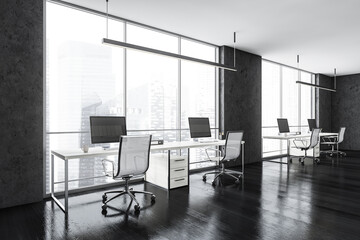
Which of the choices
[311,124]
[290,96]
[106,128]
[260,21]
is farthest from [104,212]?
[311,124]

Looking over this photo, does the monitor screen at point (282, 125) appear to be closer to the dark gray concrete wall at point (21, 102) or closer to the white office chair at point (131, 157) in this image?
the white office chair at point (131, 157)

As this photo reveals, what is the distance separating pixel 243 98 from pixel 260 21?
100 inches

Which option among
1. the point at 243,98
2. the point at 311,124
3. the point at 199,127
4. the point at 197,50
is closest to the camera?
the point at 199,127

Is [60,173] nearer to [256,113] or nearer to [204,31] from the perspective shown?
[204,31]

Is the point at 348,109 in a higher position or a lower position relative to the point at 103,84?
lower

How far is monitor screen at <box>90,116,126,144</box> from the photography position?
160 inches

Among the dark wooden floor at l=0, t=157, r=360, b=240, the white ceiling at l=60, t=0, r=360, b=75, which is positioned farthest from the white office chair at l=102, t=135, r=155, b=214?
the white ceiling at l=60, t=0, r=360, b=75

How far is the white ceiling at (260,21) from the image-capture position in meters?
4.20

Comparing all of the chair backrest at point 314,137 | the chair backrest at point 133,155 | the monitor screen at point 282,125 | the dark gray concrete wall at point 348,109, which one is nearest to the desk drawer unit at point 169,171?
the chair backrest at point 133,155

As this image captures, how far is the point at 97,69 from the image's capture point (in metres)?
4.65

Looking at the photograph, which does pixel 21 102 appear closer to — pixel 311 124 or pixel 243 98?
pixel 243 98

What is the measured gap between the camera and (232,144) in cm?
486

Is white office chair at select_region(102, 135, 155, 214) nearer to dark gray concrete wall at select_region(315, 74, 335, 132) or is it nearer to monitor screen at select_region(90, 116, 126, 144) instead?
monitor screen at select_region(90, 116, 126, 144)

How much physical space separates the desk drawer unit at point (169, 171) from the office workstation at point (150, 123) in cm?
Answer: 3
